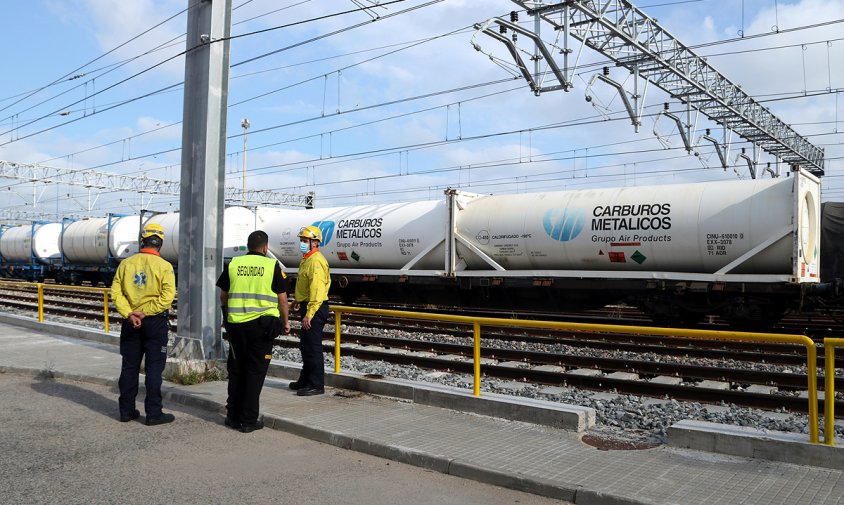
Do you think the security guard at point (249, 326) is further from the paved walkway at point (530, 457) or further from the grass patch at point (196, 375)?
the grass patch at point (196, 375)

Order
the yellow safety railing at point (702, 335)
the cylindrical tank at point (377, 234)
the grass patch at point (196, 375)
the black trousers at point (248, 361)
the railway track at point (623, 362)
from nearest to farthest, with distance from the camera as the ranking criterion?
the yellow safety railing at point (702, 335), the black trousers at point (248, 361), the railway track at point (623, 362), the grass patch at point (196, 375), the cylindrical tank at point (377, 234)

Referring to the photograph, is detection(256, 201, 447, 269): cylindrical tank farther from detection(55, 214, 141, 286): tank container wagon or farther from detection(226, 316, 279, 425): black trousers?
detection(55, 214, 141, 286): tank container wagon

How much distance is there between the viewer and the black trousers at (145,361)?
647 cm

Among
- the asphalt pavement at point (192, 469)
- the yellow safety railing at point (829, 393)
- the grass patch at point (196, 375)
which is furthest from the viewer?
the grass patch at point (196, 375)

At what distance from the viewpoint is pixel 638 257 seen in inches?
562

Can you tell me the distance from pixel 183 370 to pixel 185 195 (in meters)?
2.37

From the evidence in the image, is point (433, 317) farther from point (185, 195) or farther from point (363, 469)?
point (185, 195)

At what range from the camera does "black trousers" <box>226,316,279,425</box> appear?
621 cm

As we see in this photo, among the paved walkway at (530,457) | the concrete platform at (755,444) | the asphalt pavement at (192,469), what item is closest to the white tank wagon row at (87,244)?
the paved walkway at (530,457)

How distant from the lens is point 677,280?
13836mm

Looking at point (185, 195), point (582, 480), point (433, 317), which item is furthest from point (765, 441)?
point (185, 195)

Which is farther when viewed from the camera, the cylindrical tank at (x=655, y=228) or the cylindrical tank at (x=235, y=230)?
the cylindrical tank at (x=235, y=230)

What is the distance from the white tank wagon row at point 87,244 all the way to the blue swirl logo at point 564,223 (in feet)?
40.3

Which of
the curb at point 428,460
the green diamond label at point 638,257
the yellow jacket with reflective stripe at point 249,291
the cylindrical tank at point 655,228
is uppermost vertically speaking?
the cylindrical tank at point 655,228
